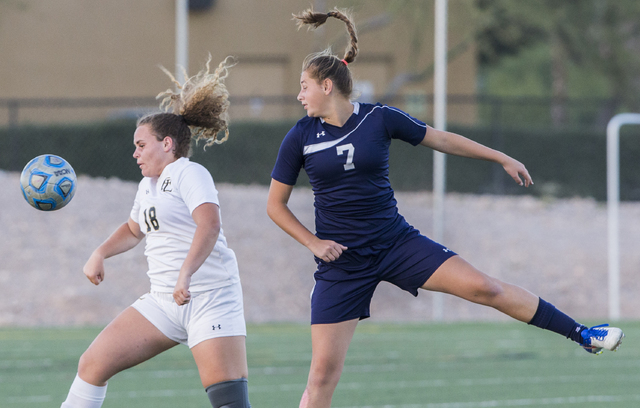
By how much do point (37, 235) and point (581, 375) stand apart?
8.91 m

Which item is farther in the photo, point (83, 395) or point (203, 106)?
point (203, 106)

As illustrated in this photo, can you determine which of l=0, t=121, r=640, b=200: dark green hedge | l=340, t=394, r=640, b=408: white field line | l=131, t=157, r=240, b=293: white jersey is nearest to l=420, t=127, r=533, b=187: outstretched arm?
l=131, t=157, r=240, b=293: white jersey

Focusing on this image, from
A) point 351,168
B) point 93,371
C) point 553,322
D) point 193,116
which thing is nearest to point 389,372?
point 553,322

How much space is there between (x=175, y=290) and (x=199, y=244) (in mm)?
233

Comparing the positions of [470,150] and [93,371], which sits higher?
[470,150]

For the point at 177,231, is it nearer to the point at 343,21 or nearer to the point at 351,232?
the point at 351,232

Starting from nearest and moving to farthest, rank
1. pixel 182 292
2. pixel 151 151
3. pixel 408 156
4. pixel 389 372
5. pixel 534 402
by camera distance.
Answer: pixel 182 292 < pixel 151 151 < pixel 534 402 < pixel 389 372 < pixel 408 156

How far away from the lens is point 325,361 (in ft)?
14.2

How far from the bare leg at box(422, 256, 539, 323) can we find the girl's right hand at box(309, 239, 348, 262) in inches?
19.1

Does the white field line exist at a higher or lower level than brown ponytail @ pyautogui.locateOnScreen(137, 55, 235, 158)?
lower

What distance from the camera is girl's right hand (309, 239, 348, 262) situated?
431cm

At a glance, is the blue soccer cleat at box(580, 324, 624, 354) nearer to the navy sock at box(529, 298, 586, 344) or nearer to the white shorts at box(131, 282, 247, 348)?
the navy sock at box(529, 298, 586, 344)

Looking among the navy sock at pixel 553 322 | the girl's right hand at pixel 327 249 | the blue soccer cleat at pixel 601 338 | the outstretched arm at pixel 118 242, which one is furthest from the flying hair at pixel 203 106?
the blue soccer cleat at pixel 601 338

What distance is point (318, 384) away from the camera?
4.34 metres
